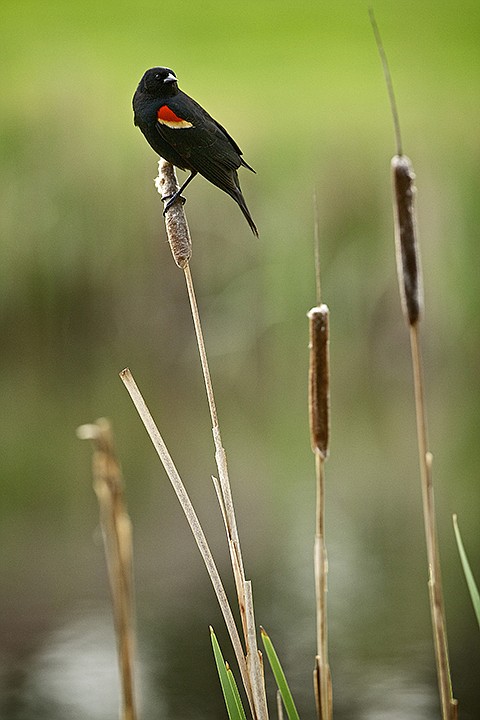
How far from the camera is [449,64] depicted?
528 cm

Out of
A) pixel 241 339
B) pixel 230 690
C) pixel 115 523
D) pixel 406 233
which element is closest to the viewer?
pixel 115 523

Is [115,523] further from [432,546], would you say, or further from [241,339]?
[241,339]

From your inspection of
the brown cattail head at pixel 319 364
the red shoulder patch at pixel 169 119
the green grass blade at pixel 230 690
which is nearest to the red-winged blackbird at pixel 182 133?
the red shoulder patch at pixel 169 119

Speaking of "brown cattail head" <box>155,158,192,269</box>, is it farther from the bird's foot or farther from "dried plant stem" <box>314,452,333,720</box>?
"dried plant stem" <box>314,452,333,720</box>

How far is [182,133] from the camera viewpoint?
706mm

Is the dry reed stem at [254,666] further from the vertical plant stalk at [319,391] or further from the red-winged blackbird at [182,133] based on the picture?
the red-winged blackbird at [182,133]

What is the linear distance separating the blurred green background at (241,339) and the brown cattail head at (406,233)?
1213mm

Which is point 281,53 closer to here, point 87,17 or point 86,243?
point 87,17

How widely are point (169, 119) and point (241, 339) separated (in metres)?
3.44

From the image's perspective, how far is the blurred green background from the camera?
1.96 meters

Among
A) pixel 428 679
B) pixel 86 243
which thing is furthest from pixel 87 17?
pixel 428 679

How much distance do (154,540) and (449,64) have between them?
351cm

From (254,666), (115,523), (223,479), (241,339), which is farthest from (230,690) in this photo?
(241,339)

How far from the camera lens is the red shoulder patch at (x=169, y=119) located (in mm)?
709
